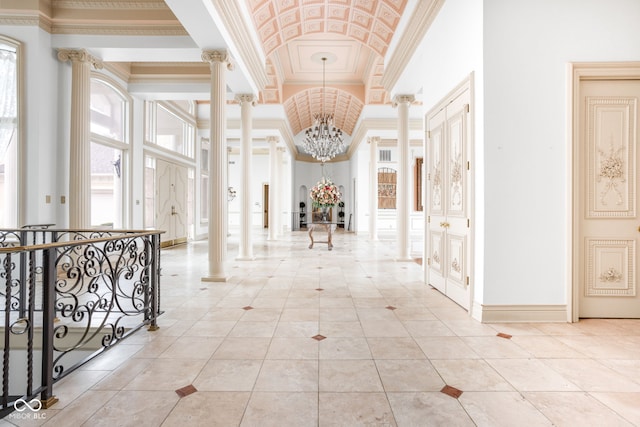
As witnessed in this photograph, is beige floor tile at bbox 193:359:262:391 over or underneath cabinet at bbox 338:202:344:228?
underneath

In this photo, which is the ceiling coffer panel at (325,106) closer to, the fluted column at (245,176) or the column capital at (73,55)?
the fluted column at (245,176)

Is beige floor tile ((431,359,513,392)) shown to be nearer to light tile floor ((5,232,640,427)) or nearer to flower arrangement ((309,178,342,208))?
light tile floor ((5,232,640,427))

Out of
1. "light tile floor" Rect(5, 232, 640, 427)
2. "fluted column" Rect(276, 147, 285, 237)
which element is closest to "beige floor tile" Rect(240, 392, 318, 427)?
"light tile floor" Rect(5, 232, 640, 427)

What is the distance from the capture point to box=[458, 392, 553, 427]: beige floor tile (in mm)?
1759

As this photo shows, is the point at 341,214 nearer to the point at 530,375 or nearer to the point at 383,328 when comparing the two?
the point at 383,328

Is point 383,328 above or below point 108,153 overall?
below

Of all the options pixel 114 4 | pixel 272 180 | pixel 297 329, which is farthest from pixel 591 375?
pixel 272 180

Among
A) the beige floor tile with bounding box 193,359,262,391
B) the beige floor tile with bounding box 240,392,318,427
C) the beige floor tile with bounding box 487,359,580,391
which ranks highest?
the beige floor tile with bounding box 487,359,580,391

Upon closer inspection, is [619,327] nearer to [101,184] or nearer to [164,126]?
[101,184]

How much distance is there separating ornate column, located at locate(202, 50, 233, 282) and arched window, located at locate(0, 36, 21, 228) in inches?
116

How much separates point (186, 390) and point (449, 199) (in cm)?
358

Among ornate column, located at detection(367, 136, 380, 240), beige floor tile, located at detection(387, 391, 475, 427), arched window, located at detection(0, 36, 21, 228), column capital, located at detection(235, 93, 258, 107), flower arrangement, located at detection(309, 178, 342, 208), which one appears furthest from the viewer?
ornate column, located at detection(367, 136, 380, 240)

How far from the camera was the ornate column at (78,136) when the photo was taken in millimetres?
5480

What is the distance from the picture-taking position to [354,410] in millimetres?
1869
